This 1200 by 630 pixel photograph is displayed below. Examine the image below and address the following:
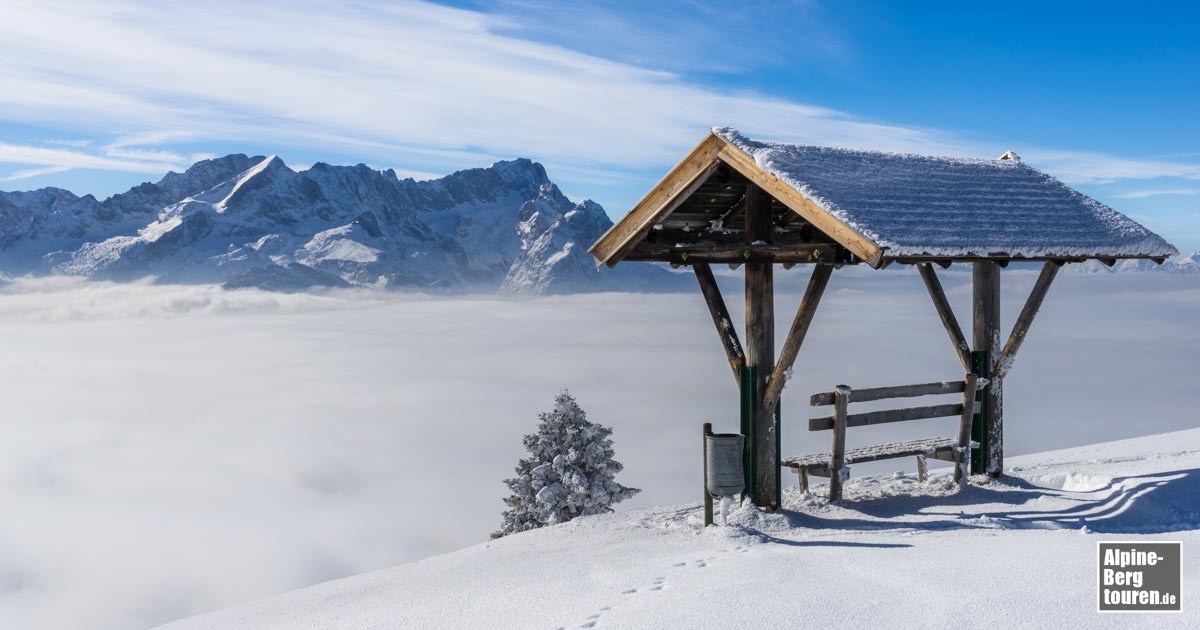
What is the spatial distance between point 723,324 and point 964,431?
3.95 m

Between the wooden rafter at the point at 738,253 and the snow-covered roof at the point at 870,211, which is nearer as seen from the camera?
the snow-covered roof at the point at 870,211

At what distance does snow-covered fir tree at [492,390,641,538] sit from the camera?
18875 mm

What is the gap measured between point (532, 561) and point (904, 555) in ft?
12.1

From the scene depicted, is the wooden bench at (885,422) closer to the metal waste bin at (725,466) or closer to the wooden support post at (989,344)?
the wooden support post at (989,344)

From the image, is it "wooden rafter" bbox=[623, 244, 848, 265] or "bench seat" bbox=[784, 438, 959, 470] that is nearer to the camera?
"wooden rafter" bbox=[623, 244, 848, 265]

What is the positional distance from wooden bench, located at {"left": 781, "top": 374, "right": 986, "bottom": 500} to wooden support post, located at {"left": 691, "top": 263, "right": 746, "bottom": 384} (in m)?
1.07

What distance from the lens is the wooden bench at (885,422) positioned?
11266mm

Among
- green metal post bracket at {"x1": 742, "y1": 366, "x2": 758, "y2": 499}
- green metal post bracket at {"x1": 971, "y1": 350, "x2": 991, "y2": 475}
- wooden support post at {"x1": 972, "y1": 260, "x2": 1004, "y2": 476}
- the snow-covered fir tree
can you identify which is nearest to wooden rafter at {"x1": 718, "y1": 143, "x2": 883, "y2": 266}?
green metal post bracket at {"x1": 742, "y1": 366, "x2": 758, "y2": 499}

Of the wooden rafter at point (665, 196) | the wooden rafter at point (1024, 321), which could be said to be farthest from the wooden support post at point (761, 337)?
the wooden rafter at point (1024, 321)

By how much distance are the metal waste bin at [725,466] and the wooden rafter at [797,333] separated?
842mm

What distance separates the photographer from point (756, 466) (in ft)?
35.7

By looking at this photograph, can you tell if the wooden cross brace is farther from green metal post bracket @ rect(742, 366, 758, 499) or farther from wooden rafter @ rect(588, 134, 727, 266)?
wooden rafter @ rect(588, 134, 727, 266)

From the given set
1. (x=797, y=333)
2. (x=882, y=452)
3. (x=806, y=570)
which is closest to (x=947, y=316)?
(x=882, y=452)

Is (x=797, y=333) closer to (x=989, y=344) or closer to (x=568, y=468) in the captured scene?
(x=989, y=344)
